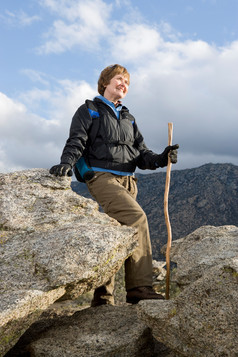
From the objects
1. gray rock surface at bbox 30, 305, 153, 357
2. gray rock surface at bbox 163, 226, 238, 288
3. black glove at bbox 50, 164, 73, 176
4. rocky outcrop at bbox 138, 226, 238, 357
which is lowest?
gray rock surface at bbox 30, 305, 153, 357

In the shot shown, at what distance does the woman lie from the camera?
638cm

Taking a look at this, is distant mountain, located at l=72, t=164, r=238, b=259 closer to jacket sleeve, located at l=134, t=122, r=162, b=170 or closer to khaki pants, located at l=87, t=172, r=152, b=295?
jacket sleeve, located at l=134, t=122, r=162, b=170

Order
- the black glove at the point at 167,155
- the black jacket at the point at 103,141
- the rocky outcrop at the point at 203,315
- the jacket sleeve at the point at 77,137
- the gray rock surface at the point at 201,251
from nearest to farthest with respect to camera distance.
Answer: the rocky outcrop at the point at 203,315 < the gray rock surface at the point at 201,251 < the jacket sleeve at the point at 77,137 < the black jacket at the point at 103,141 < the black glove at the point at 167,155

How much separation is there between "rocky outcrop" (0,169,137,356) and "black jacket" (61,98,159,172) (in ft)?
3.10

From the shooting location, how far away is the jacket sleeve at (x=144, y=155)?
7566 mm

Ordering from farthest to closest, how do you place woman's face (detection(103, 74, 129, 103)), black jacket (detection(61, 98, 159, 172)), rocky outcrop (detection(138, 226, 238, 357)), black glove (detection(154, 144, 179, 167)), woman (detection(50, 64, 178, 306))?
woman's face (detection(103, 74, 129, 103)) < black glove (detection(154, 144, 179, 167)) < black jacket (detection(61, 98, 159, 172)) < woman (detection(50, 64, 178, 306)) < rocky outcrop (detection(138, 226, 238, 357))

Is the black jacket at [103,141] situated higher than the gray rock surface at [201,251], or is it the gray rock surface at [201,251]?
the black jacket at [103,141]

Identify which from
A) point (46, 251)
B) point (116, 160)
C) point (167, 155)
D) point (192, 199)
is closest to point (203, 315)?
point (46, 251)

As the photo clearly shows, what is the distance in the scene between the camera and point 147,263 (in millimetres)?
6422

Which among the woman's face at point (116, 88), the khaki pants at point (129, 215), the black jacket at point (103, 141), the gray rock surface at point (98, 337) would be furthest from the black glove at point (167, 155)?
the gray rock surface at point (98, 337)

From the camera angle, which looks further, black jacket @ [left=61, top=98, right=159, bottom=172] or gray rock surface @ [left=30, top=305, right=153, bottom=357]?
black jacket @ [left=61, top=98, right=159, bottom=172]

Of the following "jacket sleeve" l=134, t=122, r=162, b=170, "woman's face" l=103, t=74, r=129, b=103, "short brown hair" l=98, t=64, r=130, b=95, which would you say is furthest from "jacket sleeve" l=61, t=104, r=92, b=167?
"jacket sleeve" l=134, t=122, r=162, b=170

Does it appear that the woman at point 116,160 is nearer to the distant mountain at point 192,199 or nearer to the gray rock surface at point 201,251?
the gray rock surface at point 201,251

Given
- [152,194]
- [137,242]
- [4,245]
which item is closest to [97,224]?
[137,242]
